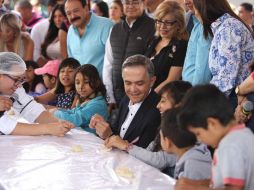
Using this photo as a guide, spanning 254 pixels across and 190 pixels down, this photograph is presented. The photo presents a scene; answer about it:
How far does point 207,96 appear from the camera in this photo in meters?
1.49

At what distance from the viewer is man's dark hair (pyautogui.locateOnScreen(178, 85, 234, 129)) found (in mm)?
1464

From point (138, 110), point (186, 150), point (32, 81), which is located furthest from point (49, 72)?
point (186, 150)

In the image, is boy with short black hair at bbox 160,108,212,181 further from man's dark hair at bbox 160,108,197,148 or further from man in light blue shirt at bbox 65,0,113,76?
man in light blue shirt at bbox 65,0,113,76

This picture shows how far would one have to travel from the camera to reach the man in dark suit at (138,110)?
8.52 ft

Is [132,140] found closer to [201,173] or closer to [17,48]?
[201,173]

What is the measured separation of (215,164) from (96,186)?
1.82 ft

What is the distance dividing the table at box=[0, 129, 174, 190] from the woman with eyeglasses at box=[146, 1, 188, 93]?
938mm

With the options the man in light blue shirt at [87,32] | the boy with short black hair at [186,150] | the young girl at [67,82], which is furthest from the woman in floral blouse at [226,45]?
the man in light blue shirt at [87,32]

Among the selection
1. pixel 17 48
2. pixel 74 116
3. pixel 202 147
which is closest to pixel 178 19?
pixel 74 116

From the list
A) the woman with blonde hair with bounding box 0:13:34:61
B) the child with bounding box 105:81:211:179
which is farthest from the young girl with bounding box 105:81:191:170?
the woman with blonde hair with bounding box 0:13:34:61

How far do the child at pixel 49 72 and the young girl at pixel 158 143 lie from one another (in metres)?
2.23

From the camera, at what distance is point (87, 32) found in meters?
4.33

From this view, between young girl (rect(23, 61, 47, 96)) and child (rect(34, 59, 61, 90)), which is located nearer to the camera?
child (rect(34, 59, 61, 90))

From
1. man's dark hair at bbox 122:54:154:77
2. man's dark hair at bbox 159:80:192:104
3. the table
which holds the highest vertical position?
man's dark hair at bbox 122:54:154:77
